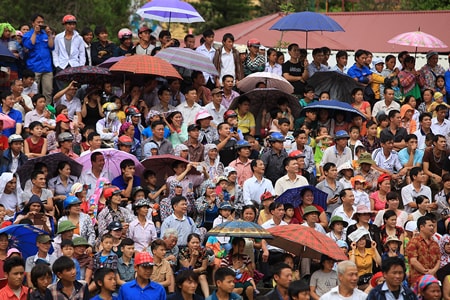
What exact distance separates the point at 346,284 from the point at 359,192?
16.1 feet

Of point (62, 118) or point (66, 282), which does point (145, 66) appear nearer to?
point (62, 118)

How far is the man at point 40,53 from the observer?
76.4 ft

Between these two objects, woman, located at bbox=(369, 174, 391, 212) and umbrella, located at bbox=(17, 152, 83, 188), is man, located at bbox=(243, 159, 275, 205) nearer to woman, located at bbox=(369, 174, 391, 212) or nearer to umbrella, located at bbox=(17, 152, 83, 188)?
woman, located at bbox=(369, 174, 391, 212)

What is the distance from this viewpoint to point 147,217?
17.6 metres

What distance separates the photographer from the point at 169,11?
24.7 meters

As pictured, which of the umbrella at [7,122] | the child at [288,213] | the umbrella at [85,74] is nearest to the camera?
the child at [288,213]

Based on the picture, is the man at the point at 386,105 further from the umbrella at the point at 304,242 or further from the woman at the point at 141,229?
the woman at the point at 141,229

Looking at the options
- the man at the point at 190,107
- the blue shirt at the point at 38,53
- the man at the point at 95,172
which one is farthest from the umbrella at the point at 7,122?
the blue shirt at the point at 38,53

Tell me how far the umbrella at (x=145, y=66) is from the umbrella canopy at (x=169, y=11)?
8.21 feet

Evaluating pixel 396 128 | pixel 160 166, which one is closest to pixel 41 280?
pixel 160 166

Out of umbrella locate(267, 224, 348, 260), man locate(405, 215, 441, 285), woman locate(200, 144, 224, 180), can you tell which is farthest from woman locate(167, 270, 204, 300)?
woman locate(200, 144, 224, 180)

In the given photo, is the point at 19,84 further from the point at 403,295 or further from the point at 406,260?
the point at 403,295

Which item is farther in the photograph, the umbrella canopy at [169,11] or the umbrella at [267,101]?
the umbrella canopy at [169,11]

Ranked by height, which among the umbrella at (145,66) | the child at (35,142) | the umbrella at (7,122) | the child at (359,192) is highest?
the umbrella at (145,66)
